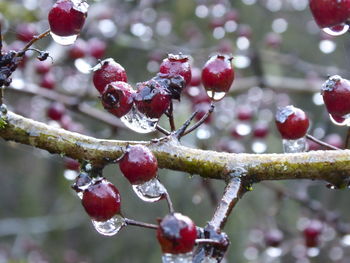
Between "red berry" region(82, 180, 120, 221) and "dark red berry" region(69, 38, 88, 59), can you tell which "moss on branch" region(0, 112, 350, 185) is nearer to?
"red berry" region(82, 180, 120, 221)

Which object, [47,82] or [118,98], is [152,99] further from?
[47,82]

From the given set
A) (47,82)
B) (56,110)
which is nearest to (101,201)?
(56,110)

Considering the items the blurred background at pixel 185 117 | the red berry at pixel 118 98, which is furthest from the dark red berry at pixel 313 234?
the red berry at pixel 118 98

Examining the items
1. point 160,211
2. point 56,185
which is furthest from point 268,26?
point 56,185

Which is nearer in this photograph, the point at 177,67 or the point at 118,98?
the point at 118,98

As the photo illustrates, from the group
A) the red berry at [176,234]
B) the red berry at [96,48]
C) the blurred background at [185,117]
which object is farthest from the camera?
the red berry at [96,48]

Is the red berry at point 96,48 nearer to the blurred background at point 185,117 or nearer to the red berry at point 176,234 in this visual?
the blurred background at point 185,117
